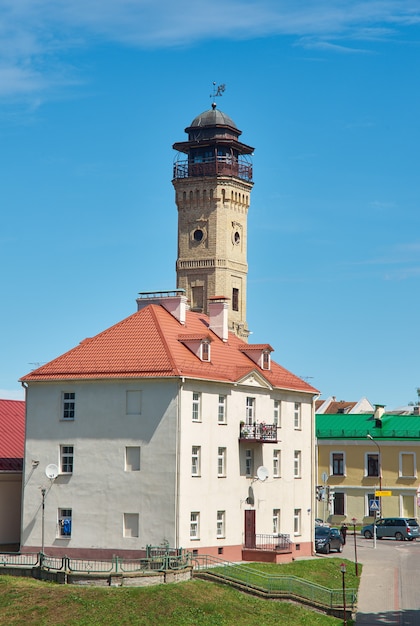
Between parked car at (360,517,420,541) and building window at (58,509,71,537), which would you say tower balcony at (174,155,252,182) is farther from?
building window at (58,509,71,537)

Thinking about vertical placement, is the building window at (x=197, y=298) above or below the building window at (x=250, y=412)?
above

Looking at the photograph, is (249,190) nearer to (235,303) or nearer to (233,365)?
(235,303)

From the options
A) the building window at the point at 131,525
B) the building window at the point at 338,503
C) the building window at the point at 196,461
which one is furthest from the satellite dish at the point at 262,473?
the building window at the point at 338,503

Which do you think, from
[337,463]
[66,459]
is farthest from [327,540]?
[337,463]

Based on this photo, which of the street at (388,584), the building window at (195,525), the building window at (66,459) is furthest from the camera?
the building window at (66,459)

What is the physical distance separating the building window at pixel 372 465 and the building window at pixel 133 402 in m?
41.0

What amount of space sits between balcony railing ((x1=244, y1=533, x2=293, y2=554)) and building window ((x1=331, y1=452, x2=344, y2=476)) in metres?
32.7

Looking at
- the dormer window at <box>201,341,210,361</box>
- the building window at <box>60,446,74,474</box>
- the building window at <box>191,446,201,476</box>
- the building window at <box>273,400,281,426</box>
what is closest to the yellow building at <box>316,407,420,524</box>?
the building window at <box>273,400,281,426</box>

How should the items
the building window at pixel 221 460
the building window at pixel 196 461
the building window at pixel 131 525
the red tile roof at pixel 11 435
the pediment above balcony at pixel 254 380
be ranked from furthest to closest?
the red tile roof at pixel 11 435 < the pediment above balcony at pixel 254 380 < the building window at pixel 221 460 < the building window at pixel 196 461 < the building window at pixel 131 525

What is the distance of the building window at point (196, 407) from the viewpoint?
2216 inches

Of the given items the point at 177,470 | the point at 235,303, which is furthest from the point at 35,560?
the point at 235,303

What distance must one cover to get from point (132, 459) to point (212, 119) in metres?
63.6

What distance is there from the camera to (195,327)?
62.8m

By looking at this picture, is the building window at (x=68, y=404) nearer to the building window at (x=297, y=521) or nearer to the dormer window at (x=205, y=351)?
the dormer window at (x=205, y=351)
